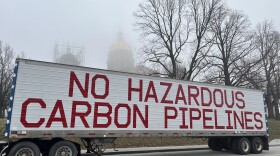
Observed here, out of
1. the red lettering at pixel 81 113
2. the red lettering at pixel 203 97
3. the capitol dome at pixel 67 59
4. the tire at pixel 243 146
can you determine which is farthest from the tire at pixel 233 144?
the capitol dome at pixel 67 59

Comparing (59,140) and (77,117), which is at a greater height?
(77,117)

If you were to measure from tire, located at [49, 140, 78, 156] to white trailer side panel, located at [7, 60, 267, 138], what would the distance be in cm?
35

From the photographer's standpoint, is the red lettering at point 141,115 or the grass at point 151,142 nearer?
the red lettering at point 141,115

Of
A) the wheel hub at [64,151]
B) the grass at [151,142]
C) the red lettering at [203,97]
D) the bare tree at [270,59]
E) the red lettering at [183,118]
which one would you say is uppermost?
the bare tree at [270,59]

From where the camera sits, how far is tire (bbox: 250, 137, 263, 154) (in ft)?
56.9

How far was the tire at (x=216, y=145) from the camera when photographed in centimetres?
1839

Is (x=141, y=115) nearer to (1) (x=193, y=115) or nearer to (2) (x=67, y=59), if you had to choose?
(1) (x=193, y=115)

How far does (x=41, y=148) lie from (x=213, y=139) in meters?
11.6

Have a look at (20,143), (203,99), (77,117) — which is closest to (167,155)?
(203,99)

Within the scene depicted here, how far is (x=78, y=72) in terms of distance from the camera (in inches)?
479

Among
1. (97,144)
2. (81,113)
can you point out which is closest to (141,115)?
(97,144)

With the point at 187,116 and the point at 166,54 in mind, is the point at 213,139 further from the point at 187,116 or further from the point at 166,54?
the point at 166,54

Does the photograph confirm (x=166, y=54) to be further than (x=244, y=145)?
Yes

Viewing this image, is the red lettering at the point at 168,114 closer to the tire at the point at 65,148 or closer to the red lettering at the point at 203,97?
the red lettering at the point at 203,97
